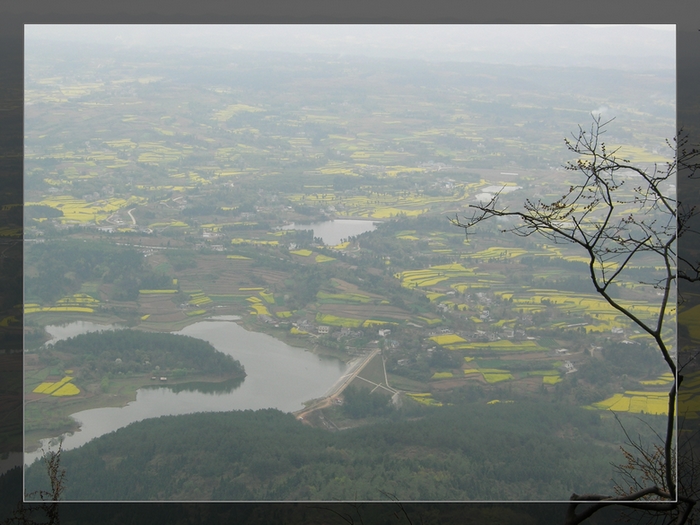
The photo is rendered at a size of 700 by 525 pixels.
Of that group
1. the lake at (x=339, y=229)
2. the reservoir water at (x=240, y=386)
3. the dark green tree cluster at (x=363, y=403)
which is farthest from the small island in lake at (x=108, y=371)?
the lake at (x=339, y=229)

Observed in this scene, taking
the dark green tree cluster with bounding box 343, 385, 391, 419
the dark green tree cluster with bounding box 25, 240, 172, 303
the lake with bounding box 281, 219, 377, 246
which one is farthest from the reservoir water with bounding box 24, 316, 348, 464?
the lake with bounding box 281, 219, 377, 246

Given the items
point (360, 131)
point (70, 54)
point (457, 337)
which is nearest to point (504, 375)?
point (457, 337)

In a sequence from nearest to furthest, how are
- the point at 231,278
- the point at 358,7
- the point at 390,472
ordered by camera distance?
the point at 358,7 < the point at 390,472 < the point at 231,278

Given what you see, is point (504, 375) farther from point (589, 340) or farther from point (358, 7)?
point (358, 7)

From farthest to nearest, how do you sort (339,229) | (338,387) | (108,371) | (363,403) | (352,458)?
(339,229)
(108,371)
(338,387)
(363,403)
(352,458)

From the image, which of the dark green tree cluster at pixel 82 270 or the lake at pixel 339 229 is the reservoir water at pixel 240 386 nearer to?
the dark green tree cluster at pixel 82 270

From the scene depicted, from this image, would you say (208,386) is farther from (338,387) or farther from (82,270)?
(82,270)

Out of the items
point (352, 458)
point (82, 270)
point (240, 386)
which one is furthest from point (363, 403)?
point (82, 270)

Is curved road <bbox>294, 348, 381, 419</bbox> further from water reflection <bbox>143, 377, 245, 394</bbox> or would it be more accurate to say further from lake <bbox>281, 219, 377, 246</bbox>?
lake <bbox>281, 219, 377, 246</bbox>
